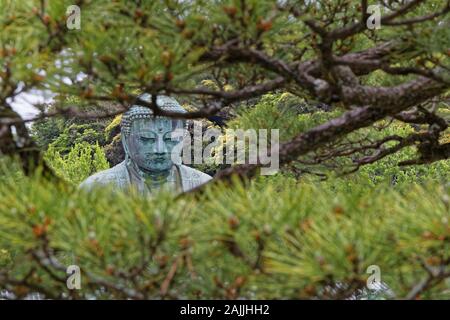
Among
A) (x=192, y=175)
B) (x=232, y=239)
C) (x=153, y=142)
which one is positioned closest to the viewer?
(x=232, y=239)

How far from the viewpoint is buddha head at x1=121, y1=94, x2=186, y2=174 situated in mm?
2338

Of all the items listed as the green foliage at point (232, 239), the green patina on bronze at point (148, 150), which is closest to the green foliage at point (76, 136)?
the green patina on bronze at point (148, 150)

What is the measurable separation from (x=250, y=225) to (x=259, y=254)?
47mm

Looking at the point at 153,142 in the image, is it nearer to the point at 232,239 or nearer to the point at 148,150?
the point at 148,150

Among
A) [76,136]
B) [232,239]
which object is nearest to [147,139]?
[232,239]

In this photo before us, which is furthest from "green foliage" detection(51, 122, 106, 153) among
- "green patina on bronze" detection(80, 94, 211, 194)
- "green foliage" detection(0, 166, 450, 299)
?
"green foliage" detection(0, 166, 450, 299)

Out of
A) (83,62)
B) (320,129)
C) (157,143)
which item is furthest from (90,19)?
(157,143)

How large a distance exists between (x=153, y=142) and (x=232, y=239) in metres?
1.51

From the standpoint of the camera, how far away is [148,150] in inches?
93.3

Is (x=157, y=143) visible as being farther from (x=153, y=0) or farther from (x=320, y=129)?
(x=153, y=0)

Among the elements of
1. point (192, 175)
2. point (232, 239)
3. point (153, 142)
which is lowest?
point (232, 239)

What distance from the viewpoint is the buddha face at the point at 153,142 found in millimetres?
2346

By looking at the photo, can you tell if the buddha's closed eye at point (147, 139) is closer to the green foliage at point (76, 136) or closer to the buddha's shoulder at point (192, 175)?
the buddha's shoulder at point (192, 175)

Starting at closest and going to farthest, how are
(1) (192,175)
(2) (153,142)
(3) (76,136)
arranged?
(2) (153,142) < (1) (192,175) < (3) (76,136)
